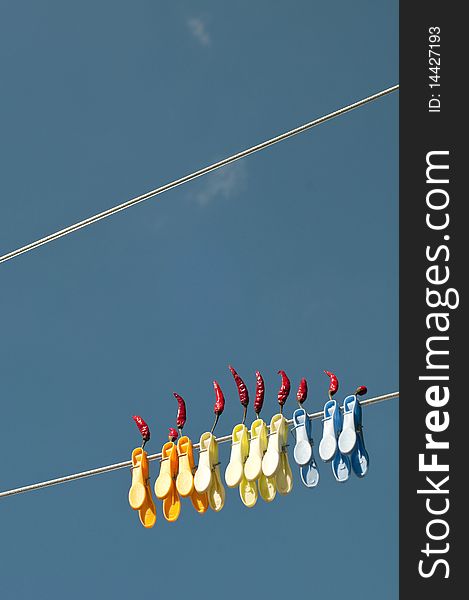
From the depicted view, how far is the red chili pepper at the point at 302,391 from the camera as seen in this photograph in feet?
58.5

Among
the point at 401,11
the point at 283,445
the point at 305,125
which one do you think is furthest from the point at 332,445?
the point at 401,11

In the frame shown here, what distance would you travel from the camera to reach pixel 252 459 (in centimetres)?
1778

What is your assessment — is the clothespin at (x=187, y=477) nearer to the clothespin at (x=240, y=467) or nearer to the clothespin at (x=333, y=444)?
the clothespin at (x=240, y=467)

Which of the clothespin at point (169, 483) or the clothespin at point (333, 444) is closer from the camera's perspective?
the clothespin at point (333, 444)

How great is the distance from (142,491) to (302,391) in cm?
212

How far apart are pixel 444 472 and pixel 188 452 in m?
2.81

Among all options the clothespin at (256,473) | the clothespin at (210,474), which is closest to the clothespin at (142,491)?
the clothespin at (210,474)

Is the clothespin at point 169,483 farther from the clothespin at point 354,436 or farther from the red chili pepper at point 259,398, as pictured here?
the clothespin at point 354,436

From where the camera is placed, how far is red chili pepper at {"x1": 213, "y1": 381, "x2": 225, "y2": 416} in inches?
719

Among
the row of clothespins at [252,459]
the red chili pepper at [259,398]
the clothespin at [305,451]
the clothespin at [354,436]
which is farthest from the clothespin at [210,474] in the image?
the clothespin at [354,436]

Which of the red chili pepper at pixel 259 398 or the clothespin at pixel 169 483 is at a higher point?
the red chili pepper at pixel 259 398

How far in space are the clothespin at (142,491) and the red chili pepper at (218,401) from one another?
1.00 meters

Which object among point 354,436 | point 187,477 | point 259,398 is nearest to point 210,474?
point 187,477

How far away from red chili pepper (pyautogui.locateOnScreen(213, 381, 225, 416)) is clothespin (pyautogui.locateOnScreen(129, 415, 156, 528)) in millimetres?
1004
